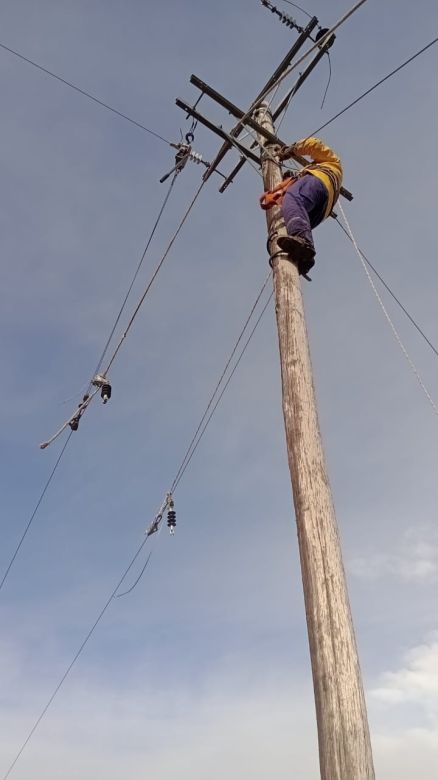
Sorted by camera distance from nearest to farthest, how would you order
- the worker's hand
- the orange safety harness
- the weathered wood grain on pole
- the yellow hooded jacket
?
the weathered wood grain on pole < the orange safety harness < the yellow hooded jacket < the worker's hand

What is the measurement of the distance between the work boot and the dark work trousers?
8 centimetres

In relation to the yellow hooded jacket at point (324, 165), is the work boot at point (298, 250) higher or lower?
lower

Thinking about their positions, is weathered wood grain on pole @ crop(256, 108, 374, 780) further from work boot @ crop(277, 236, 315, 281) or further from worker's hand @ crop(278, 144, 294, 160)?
worker's hand @ crop(278, 144, 294, 160)

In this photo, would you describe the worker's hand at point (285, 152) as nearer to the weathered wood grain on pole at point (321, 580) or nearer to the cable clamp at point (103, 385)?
the weathered wood grain on pole at point (321, 580)

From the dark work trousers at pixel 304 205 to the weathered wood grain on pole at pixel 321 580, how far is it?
2.30ft

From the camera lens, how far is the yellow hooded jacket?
575cm

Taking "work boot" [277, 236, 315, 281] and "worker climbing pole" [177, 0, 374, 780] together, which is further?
"work boot" [277, 236, 315, 281]

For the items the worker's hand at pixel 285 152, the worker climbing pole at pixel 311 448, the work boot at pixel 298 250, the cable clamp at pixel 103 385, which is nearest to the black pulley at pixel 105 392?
the cable clamp at pixel 103 385

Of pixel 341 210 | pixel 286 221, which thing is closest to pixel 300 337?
pixel 286 221

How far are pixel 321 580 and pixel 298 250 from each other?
2792 millimetres

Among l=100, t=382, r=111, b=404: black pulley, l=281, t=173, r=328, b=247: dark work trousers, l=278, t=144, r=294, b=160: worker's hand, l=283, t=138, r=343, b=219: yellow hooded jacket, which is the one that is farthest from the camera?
l=100, t=382, r=111, b=404: black pulley

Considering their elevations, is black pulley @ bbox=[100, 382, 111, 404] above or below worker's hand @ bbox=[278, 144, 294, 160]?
below

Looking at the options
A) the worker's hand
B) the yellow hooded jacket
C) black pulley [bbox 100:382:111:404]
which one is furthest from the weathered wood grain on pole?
black pulley [bbox 100:382:111:404]

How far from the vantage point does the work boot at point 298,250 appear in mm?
4871
